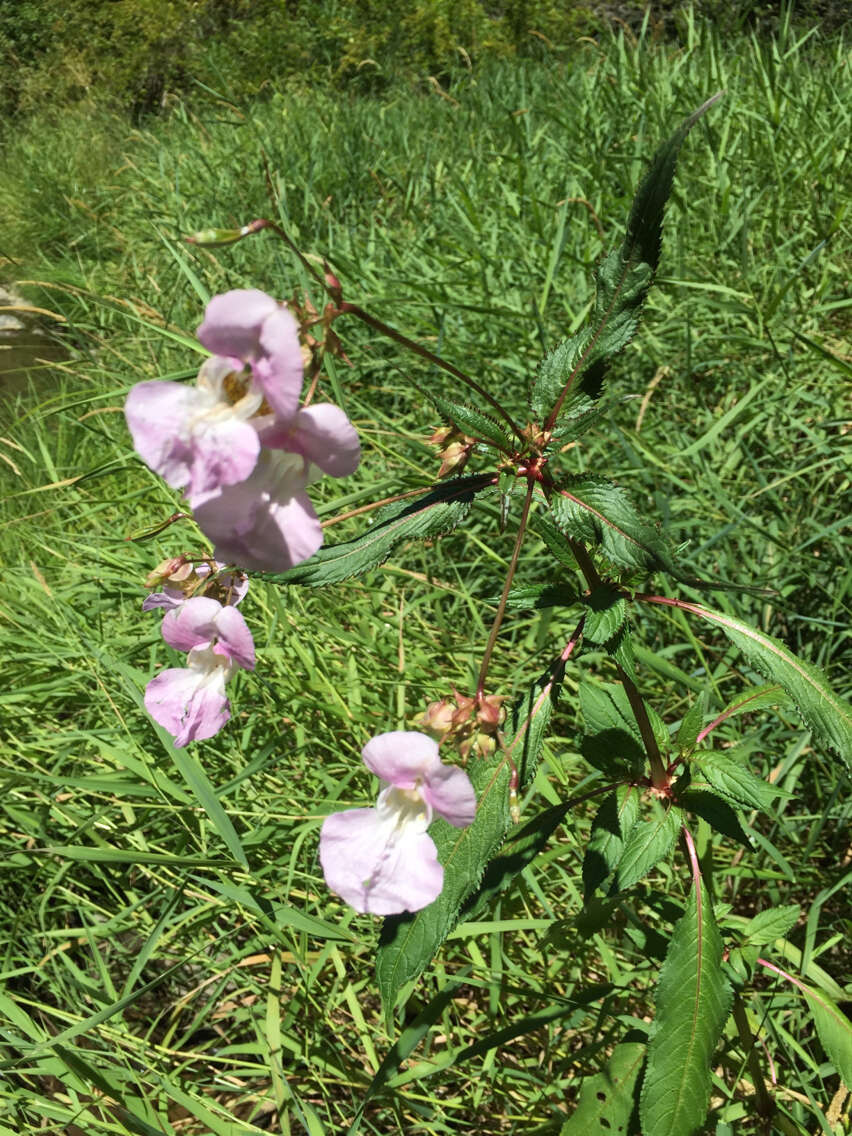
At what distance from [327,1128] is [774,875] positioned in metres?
0.77

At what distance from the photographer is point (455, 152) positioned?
3.74 metres

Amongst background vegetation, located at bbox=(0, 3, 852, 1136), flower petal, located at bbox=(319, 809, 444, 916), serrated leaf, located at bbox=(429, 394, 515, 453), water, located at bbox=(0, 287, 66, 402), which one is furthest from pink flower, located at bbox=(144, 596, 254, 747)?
water, located at bbox=(0, 287, 66, 402)

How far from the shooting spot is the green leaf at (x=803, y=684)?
1023 millimetres

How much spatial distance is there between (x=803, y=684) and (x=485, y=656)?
41 centimetres

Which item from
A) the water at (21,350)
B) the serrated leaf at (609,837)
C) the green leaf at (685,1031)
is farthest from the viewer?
the water at (21,350)

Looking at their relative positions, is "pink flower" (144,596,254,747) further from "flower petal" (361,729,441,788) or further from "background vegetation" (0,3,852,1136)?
"background vegetation" (0,3,852,1136)

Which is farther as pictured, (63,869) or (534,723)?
(63,869)

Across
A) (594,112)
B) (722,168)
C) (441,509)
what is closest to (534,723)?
(441,509)

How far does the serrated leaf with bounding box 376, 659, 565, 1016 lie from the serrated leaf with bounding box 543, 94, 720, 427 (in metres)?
0.31

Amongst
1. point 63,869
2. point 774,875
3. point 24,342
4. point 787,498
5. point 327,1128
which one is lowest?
point 24,342

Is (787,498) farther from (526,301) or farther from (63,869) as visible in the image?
(63,869)

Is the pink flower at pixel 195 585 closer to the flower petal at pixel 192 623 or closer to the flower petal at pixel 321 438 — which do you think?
the flower petal at pixel 192 623

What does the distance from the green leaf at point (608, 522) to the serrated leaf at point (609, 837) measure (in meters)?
0.36

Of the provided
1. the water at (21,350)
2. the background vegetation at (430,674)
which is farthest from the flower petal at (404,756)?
the water at (21,350)
